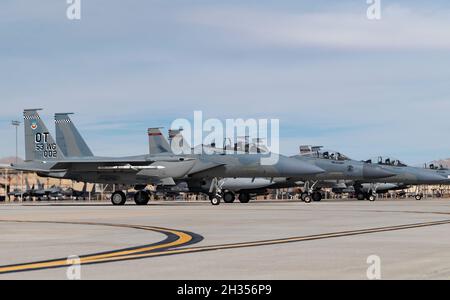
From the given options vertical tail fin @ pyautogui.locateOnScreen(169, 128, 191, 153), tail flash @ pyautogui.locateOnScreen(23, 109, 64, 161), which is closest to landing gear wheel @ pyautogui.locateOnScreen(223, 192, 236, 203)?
vertical tail fin @ pyautogui.locateOnScreen(169, 128, 191, 153)

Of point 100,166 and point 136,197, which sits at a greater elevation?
point 100,166

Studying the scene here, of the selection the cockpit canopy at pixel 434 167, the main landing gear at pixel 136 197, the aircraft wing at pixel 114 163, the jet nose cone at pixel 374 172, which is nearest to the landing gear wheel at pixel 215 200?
the aircraft wing at pixel 114 163

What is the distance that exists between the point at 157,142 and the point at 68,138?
9413 mm

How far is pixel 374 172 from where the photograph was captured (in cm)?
4884

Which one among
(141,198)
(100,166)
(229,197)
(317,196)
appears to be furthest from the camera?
(317,196)

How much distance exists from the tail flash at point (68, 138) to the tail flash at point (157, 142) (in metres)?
8.20

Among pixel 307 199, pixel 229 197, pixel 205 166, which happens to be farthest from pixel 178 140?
pixel 205 166

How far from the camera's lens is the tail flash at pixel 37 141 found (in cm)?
4228

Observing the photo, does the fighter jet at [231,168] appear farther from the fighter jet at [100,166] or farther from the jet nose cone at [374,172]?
the jet nose cone at [374,172]

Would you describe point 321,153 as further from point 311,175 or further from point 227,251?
point 227,251
